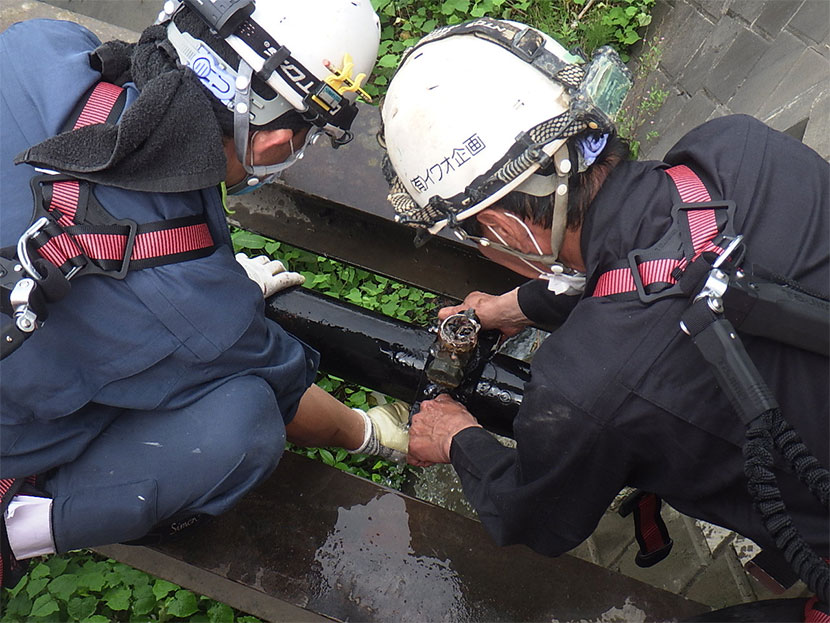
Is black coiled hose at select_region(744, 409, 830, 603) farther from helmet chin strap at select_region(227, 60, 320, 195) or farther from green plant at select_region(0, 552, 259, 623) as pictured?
green plant at select_region(0, 552, 259, 623)

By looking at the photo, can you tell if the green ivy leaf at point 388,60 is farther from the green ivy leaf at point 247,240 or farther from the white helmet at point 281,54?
the white helmet at point 281,54

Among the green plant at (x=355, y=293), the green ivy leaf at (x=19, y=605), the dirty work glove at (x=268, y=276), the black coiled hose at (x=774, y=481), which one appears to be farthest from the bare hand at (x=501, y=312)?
the green ivy leaf at (x=19, y=605)

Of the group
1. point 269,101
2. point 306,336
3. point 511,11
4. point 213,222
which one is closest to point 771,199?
point 269,101

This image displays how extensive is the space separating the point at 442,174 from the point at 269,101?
2.07ft

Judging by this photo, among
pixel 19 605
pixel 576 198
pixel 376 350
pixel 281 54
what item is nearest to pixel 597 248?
pixel 576 198

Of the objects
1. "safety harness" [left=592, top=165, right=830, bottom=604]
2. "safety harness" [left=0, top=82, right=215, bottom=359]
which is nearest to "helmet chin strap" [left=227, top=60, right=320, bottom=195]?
"safety harness" [left=0, top=82, right=215, bottom=359]

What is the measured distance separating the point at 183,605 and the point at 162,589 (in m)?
0.16

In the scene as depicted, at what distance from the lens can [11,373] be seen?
7.13 feet

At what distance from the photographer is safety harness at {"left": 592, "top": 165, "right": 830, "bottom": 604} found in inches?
69.5

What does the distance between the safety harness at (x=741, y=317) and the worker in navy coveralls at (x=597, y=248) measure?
49 millimetres

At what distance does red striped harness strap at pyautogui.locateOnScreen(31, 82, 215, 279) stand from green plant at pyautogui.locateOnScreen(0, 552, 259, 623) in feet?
7.31

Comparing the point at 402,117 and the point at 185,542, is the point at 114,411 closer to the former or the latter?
the point at 185,542

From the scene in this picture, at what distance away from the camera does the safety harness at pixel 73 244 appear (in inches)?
76.8

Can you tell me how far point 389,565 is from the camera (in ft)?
10.2
